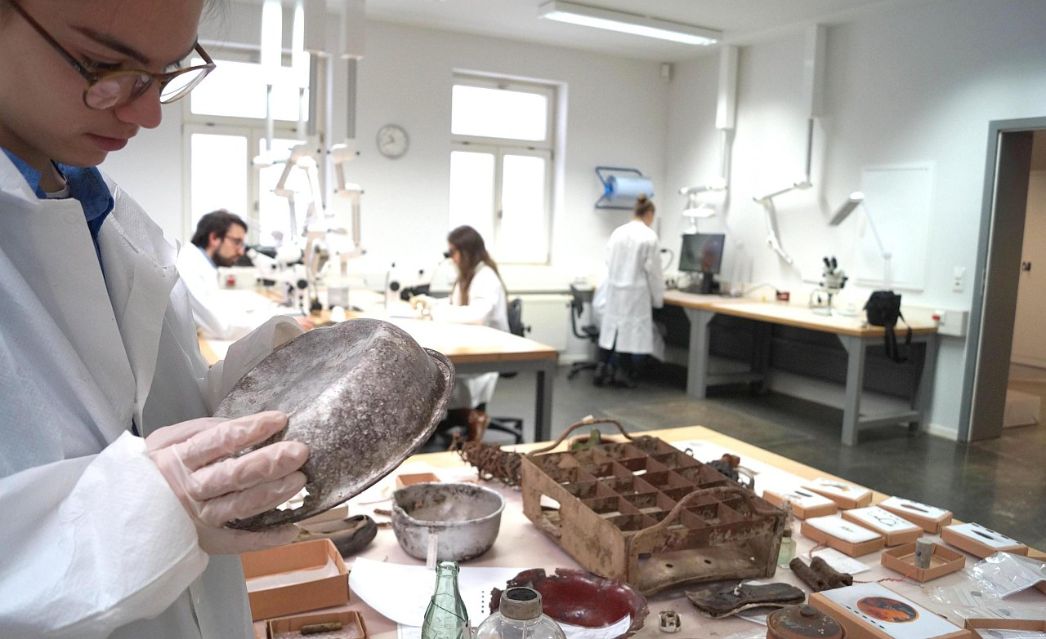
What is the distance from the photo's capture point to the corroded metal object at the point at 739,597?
4.03 ft

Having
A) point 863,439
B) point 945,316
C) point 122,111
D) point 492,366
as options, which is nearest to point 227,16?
point 122,111

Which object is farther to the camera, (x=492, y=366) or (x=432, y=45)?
(x=432, y=45)

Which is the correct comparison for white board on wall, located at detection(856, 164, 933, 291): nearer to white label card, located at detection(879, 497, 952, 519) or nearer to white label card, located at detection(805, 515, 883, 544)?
white label card, located at detection(879, 497, 952, 519)

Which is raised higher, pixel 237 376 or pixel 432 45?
pixel 432 45

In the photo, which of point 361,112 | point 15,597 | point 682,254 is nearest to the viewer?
point 15,597

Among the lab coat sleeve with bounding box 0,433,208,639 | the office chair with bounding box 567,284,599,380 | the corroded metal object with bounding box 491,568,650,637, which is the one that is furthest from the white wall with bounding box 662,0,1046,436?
the lab coat sleeve with bounding box 0,433,208,639

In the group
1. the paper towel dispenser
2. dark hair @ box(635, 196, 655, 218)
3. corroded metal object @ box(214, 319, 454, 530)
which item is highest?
the paper towel dispenser

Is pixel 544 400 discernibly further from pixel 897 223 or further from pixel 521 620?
pixel 897 223

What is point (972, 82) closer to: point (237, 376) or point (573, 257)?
point (573, 257)

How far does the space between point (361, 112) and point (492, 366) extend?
12.0 ft

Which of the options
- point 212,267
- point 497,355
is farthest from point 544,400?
point 212,267

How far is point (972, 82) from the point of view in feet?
15.9

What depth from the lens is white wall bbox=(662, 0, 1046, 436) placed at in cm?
472

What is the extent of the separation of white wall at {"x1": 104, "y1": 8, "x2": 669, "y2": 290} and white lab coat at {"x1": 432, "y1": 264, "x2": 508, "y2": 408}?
224 cm
